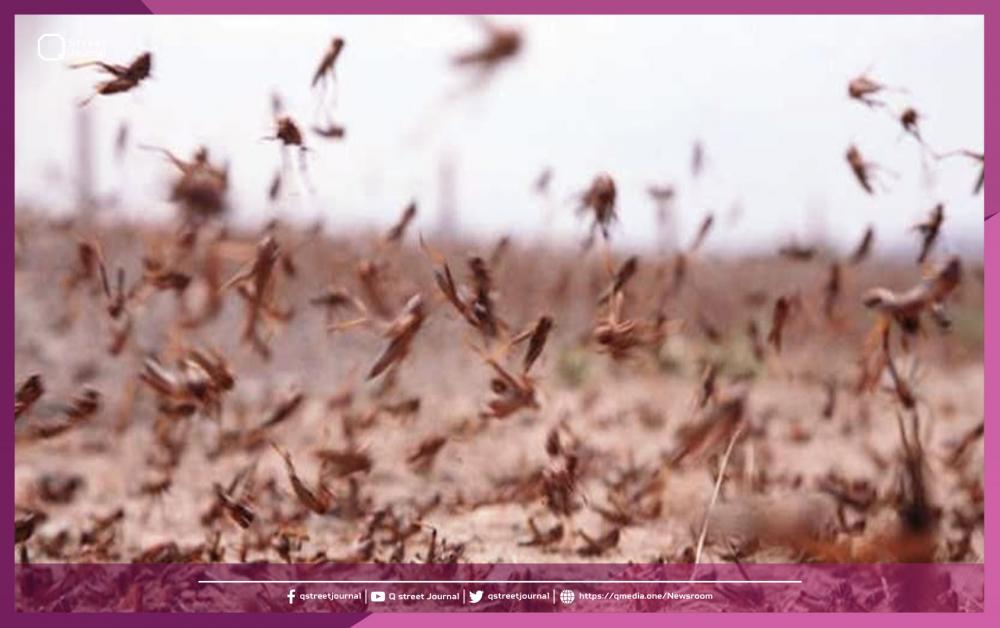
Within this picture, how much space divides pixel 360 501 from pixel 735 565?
138 centimetres

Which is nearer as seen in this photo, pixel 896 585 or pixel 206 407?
pixel 896 585

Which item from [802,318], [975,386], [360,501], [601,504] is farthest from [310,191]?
[975,386]

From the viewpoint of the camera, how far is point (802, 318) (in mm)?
5875

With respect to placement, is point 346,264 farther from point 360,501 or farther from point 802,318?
point 802,318

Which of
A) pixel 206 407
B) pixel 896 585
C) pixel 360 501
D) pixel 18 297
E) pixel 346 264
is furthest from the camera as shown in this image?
pixel 18 297

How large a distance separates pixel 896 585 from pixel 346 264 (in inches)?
106

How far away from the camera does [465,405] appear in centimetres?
619

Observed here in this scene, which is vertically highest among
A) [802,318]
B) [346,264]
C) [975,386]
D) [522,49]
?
[522,49]

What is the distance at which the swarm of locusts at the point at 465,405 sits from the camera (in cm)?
335

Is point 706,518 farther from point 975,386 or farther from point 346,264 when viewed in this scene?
point 975,386

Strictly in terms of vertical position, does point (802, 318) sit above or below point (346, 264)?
below

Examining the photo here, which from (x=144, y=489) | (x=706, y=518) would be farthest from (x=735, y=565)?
(x=144, y=489)

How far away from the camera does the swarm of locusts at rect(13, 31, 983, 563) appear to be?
3.35m

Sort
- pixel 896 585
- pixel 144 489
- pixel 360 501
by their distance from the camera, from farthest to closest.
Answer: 1. pixel 144 489
2. pixel 360 501
3. pixel 896 585
